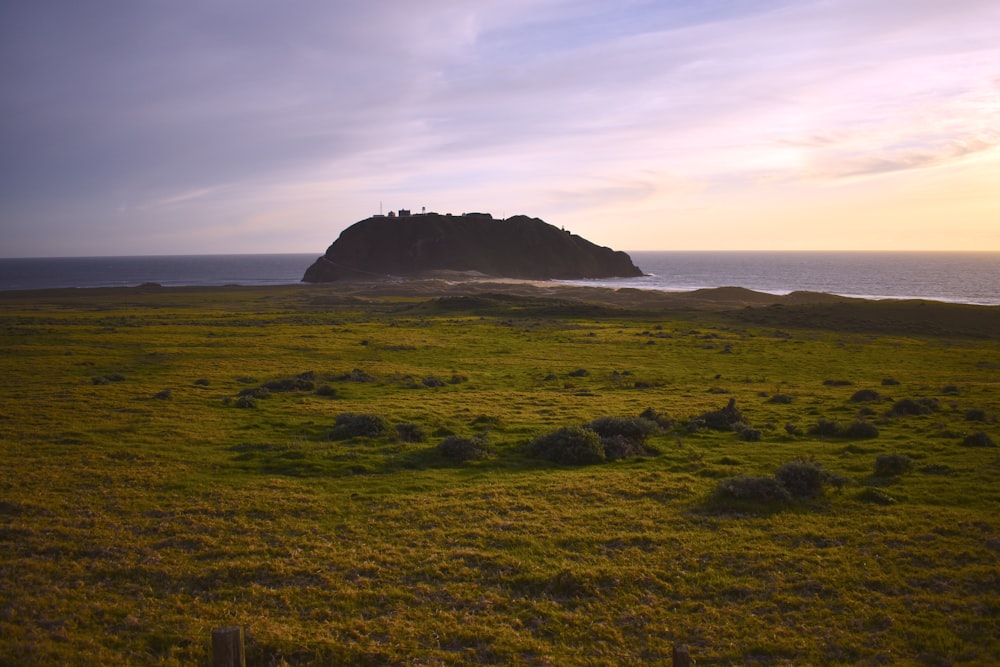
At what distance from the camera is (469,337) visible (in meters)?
60.8

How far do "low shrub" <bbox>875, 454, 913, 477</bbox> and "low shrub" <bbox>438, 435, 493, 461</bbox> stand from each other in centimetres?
1169

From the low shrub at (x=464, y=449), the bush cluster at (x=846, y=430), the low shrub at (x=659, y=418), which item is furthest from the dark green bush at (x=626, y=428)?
the bush cluster at (x=846, y=430)

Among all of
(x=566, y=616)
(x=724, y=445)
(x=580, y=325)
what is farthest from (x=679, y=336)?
(x=566, y=616)

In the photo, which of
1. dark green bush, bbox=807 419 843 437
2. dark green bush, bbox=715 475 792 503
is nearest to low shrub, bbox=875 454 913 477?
dark green bush, bbox=715 475 792 503

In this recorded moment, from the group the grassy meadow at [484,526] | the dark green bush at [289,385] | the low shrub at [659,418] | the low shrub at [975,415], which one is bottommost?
the grassy meadow at [484,526]

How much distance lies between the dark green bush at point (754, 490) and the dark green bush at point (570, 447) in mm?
4563

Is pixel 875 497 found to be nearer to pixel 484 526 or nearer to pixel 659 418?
pixel 659 418

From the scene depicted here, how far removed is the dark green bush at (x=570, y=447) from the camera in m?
19.8

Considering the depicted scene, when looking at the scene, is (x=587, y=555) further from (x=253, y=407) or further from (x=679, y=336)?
(x=679, y=336)

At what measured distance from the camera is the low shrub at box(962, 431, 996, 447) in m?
20.8

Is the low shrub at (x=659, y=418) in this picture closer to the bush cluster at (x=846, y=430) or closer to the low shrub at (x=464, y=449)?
the bush cluster at (x=846, y=430)

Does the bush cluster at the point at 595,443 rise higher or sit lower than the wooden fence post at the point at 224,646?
lower

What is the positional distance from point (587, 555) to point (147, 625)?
8.05 meters

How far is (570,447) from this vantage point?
786 inches
